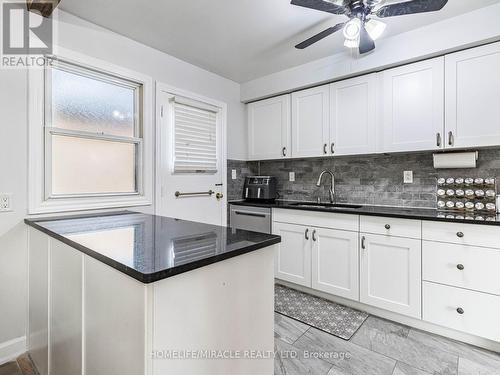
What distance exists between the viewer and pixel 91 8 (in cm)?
199

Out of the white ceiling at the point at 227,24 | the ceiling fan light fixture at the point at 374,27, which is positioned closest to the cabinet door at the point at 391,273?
the ceiling fan light fixture at the point at 374,27

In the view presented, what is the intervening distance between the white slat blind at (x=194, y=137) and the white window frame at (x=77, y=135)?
12.0 inches

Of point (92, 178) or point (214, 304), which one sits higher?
point (92, 178)

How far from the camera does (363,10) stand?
169 centimetres

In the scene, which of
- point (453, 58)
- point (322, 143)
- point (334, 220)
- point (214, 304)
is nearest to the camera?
point (214, 304)

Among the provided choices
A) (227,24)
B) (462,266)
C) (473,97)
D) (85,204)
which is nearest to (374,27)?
(473,97)

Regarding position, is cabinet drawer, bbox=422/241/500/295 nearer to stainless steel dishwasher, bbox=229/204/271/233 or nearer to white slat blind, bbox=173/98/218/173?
stainless steel dishwasher, bbox=229/204/271/233

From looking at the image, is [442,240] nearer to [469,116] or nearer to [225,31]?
[469,116]

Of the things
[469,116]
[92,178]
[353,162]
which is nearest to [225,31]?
[92,178]

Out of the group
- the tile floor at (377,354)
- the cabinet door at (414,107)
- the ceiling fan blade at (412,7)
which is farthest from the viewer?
the cabinet door at (414,107)

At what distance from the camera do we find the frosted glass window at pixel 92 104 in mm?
2059

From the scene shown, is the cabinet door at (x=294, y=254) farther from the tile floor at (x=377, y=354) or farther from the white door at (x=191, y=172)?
the white door at (x=191, y=172)

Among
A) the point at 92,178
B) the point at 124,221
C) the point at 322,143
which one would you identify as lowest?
the point at 124,221

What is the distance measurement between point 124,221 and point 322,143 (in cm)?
210
